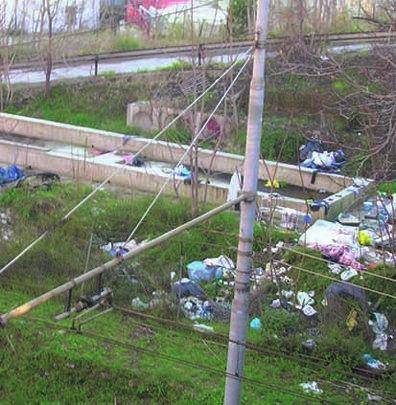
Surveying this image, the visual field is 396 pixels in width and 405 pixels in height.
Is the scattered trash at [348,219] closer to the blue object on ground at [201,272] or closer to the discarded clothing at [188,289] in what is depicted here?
the blue object on ground at [201,272]

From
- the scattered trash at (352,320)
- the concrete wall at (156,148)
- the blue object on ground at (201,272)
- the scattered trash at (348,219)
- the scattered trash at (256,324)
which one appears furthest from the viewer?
the concrete wall at (156,148)

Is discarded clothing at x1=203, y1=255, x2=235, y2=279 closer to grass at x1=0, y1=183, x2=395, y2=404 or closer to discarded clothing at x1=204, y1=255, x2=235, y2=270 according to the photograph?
Result: discarded clothing at x1=204, y1=255, x2=235, y2=270

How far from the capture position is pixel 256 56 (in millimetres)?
7059

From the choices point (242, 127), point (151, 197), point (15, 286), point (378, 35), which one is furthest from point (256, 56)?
point (378, 35)

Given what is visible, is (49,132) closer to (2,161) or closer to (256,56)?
(2,161)

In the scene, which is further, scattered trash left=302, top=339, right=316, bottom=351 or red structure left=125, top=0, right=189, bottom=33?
red structure left=125, top=0, right=189, bottom=33

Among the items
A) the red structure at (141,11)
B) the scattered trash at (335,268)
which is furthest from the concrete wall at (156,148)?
the red structure at (141,11)

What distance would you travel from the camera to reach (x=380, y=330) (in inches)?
436

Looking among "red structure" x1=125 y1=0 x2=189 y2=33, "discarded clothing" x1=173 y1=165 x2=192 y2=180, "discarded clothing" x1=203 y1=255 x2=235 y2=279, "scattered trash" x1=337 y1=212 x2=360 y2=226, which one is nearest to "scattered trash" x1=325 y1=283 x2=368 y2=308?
"discarded clothing" x1=203 y1=255 x2=235 y2=279

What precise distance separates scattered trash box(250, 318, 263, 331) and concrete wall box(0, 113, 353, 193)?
139 inches

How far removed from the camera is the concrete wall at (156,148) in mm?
15648

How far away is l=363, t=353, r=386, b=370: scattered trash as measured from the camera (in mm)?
10277

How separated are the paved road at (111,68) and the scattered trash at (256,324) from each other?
10669mm

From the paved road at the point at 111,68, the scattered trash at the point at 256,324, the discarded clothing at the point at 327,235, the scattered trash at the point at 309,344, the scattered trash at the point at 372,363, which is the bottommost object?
the scattered trash at the point at 372,363
